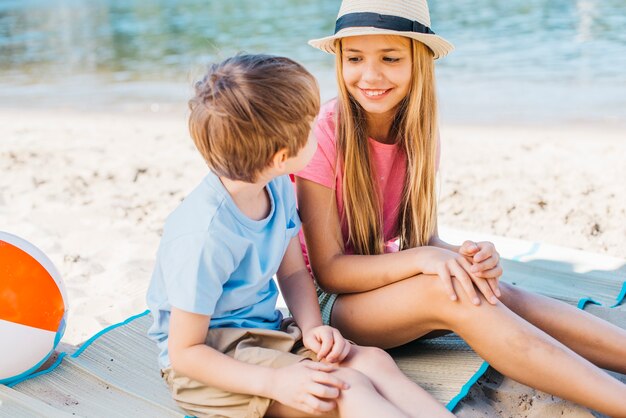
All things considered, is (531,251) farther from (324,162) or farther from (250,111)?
(250,111)

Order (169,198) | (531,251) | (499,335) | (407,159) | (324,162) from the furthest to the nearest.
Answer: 1. (169,198)
2. (531,251)
3. (407,159)
4. (324,162)
5. (499,335)

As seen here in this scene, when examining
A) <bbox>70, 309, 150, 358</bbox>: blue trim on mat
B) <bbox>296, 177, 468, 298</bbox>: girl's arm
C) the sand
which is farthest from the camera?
the sand

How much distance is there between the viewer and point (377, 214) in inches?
105

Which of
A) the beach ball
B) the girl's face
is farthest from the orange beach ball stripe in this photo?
the girl's face

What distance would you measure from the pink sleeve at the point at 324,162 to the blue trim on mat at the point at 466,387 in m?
0.78

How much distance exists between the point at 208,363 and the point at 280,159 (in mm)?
595

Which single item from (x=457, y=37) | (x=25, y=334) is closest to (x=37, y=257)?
(x=25, y=334)

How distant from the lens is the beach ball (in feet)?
7.64

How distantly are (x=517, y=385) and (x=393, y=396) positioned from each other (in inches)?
22.9

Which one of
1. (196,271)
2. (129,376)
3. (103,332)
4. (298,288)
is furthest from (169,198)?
(196,271)

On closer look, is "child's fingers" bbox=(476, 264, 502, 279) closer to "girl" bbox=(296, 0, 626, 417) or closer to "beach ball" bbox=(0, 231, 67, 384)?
"girl" bbox=(296, 0, 626, 417)

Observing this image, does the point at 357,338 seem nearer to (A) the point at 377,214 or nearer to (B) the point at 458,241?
(A) the point at 377,214

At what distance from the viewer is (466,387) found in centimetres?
232

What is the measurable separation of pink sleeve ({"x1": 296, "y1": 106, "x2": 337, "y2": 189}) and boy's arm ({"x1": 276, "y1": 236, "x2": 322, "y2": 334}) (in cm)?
23
